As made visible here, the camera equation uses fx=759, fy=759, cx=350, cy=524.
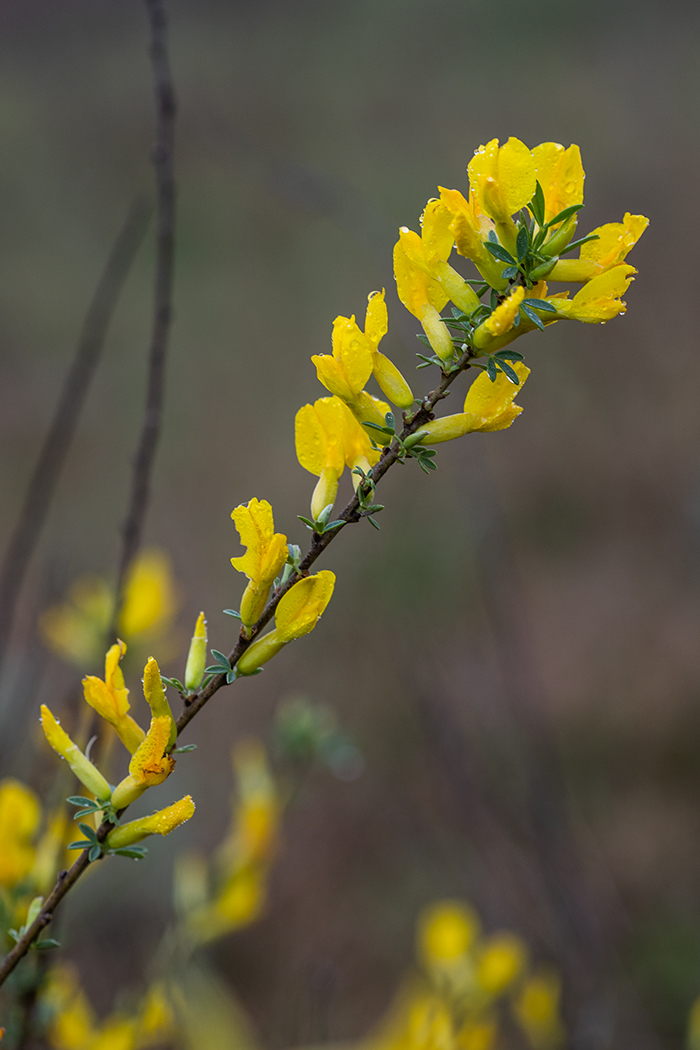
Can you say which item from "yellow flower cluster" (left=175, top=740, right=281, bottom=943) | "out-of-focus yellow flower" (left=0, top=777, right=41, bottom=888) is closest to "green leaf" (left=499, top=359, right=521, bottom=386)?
"out-of-focus yellow flower" (left=0, top=777, right=41, bottom=888)

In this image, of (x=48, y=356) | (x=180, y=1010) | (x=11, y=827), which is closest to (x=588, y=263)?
(x=11, y=827)

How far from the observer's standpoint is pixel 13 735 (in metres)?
1.30

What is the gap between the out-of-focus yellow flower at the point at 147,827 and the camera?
555mm

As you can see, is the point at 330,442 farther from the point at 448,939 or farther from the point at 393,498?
the point at 393,498

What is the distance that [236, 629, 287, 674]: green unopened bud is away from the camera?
1.86 feet

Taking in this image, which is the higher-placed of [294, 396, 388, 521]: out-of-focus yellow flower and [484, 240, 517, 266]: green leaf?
[484, 240, 517, 266]: green leaf

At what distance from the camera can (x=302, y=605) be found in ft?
1.86

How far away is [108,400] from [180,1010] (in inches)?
274

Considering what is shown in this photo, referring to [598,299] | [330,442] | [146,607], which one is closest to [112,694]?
[330,442]

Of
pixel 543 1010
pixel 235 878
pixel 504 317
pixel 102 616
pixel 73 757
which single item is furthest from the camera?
pixel 102 616

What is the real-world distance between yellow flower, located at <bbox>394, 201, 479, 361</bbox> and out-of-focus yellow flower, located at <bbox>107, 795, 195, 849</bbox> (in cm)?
39

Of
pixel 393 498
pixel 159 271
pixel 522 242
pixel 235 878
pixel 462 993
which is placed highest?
pixel 159 271

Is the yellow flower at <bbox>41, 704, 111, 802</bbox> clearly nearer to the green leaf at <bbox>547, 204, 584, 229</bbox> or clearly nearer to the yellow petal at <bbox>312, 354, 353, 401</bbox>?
the yellow petal at <bbox>312, 354, 353, 401</bbox>

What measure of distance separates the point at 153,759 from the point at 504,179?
1.61ft
